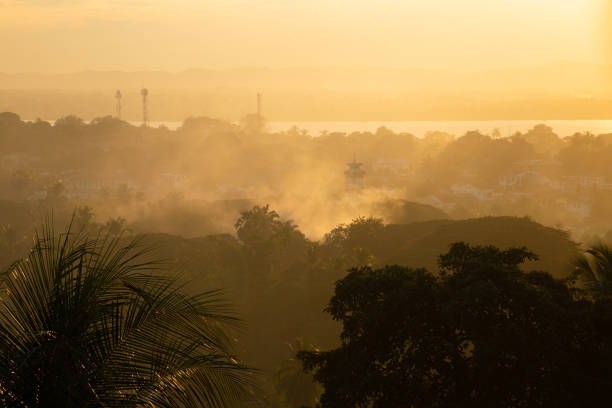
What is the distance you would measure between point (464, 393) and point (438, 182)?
150212 millimetres

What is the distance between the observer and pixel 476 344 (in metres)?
13.9

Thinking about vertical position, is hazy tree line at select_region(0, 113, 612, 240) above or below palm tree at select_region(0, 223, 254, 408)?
below

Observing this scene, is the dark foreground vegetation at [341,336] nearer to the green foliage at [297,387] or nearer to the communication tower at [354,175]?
the green foliage at [297,387]

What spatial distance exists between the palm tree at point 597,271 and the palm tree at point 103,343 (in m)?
13.4

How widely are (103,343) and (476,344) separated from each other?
31.3 feet

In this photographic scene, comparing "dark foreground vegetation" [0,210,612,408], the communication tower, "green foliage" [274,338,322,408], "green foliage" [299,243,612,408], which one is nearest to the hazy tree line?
the communication tower

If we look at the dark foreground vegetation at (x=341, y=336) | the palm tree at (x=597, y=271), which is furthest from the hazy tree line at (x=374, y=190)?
the dark foreground vegetation at (x=341, y=336)

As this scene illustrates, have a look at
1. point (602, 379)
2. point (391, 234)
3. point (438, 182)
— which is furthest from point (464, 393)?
point (438, 182)

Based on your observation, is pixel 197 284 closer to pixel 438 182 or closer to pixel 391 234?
pixel 391 234

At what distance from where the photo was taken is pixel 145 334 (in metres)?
6.20

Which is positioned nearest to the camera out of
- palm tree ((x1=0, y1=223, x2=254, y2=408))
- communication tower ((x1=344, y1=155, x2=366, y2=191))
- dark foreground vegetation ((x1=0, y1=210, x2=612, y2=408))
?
palm tree ((x1=0, y1=223, x2=254, y2=408))

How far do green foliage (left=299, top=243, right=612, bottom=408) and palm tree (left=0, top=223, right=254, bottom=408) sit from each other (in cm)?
851

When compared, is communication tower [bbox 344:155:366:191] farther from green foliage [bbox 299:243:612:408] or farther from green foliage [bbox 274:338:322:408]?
green foliage [bbox 299:243:612:408]

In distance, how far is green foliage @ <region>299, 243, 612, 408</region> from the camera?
13.5 m
